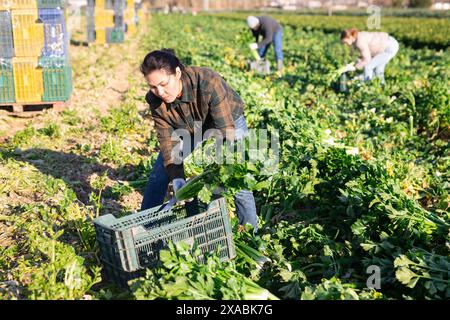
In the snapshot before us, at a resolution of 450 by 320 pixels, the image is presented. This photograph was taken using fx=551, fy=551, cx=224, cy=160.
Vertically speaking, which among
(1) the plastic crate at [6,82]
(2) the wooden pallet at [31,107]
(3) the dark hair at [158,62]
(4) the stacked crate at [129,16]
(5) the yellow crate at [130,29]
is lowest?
(2) the wooden pallet at [31,107]

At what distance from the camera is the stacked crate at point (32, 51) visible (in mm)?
8242

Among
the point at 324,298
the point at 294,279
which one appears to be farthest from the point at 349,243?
the point at 324,298

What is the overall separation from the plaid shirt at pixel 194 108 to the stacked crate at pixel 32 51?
194 inches

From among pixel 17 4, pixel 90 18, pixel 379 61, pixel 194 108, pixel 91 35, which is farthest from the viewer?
pixel 91 35

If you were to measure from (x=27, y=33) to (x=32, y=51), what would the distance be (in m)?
0.28

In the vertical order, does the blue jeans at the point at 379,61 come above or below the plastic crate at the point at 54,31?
below

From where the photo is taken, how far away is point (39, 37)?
842 centimetres

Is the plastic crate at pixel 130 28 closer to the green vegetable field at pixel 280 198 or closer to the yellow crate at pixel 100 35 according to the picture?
the yellow crate at pixel 100 35

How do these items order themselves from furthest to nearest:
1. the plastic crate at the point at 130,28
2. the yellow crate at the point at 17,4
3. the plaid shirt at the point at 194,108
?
the plastic crate at the point at 130,28, the yellow crate at the point at 17,4, the plaid shirt at the point at 194,108

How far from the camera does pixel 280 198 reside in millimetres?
5215

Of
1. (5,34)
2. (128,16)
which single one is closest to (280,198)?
(5,34)

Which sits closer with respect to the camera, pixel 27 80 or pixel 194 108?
pixel 194 108

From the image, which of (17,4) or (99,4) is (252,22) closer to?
(17,4)

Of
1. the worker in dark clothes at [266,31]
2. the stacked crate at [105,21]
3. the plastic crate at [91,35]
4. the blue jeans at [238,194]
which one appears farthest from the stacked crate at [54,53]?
the plastic crate at [91,35]
